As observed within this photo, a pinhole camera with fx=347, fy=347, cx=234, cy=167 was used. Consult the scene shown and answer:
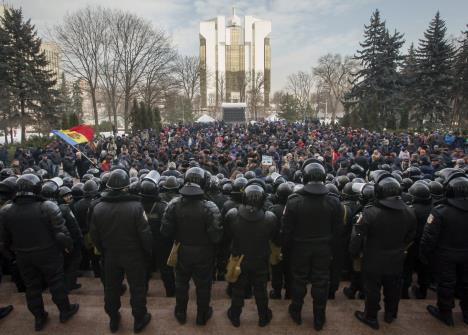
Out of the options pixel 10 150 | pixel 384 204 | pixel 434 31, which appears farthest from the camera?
pixel 434 31

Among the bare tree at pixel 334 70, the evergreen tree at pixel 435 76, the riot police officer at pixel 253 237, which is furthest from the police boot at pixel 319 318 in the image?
the bare tree at pixel 334 70

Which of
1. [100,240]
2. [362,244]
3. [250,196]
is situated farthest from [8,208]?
[362,244]

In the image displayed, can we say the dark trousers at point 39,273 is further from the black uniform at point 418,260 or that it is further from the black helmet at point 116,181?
the black uniform at point 418,260

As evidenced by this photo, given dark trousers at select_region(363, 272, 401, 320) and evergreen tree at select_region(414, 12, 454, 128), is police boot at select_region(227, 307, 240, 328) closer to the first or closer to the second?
dark trousers at select_region(363, 272, 401, 320)

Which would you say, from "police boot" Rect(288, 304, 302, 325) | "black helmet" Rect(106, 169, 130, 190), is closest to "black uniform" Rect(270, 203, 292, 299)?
"police boot" Rect(288, 304, 302, 325)

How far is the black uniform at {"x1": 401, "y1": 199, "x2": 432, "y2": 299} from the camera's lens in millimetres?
4828

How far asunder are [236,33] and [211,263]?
93.0 meters

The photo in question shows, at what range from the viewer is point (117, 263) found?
153 inches

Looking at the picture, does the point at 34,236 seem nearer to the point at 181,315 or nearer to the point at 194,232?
the point at 194,232

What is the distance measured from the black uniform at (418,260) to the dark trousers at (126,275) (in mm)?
3626

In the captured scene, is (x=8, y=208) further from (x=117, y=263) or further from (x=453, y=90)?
(x=453, y=90)

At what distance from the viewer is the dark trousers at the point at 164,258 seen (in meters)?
5.00

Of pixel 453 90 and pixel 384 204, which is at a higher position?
pixel 453 90

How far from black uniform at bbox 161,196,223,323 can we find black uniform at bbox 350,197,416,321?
163 cm
